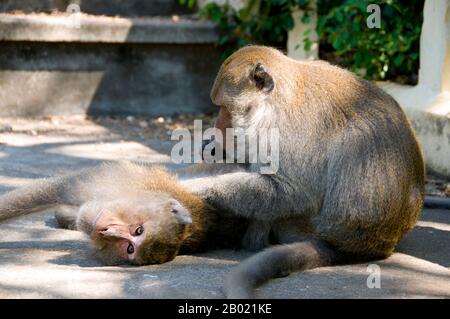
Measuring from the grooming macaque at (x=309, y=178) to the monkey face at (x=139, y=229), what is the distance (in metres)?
0.02

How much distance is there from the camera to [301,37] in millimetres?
9422

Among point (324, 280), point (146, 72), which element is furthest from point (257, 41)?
point (324, 280)

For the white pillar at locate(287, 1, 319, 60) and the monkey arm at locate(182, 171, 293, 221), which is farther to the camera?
the white pillar at locate(287, 1, 319, 60)

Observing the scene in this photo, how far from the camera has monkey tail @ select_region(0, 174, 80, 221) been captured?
5.01 metres

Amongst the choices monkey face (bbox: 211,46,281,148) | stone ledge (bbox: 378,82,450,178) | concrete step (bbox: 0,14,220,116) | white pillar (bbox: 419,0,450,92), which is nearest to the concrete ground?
monkey face (bbox: 211,46,281,148)

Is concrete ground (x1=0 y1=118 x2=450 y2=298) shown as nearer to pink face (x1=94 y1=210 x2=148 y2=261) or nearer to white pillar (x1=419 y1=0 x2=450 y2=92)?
pink face (x1=94 y1=210 x2=148 y2=261)

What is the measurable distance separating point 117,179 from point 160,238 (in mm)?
585

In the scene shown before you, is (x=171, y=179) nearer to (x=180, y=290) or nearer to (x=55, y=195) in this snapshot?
(x=55, y=195)

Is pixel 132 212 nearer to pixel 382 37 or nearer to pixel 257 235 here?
pixel 257 235

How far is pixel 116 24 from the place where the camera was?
31.6 feet

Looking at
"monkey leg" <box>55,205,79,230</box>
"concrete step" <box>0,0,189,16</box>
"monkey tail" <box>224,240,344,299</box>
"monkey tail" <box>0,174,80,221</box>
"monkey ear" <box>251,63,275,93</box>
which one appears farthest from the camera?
"concrete step" <box>0,0,189,16</box>

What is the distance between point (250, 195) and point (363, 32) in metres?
4.16

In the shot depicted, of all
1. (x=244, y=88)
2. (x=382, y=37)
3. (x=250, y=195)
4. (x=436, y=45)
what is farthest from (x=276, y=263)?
(x=382, y=37)

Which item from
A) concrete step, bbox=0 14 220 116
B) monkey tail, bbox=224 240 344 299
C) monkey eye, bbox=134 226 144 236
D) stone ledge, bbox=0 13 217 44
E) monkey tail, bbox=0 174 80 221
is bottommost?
monkey tail, bbox=224 240 344 299
